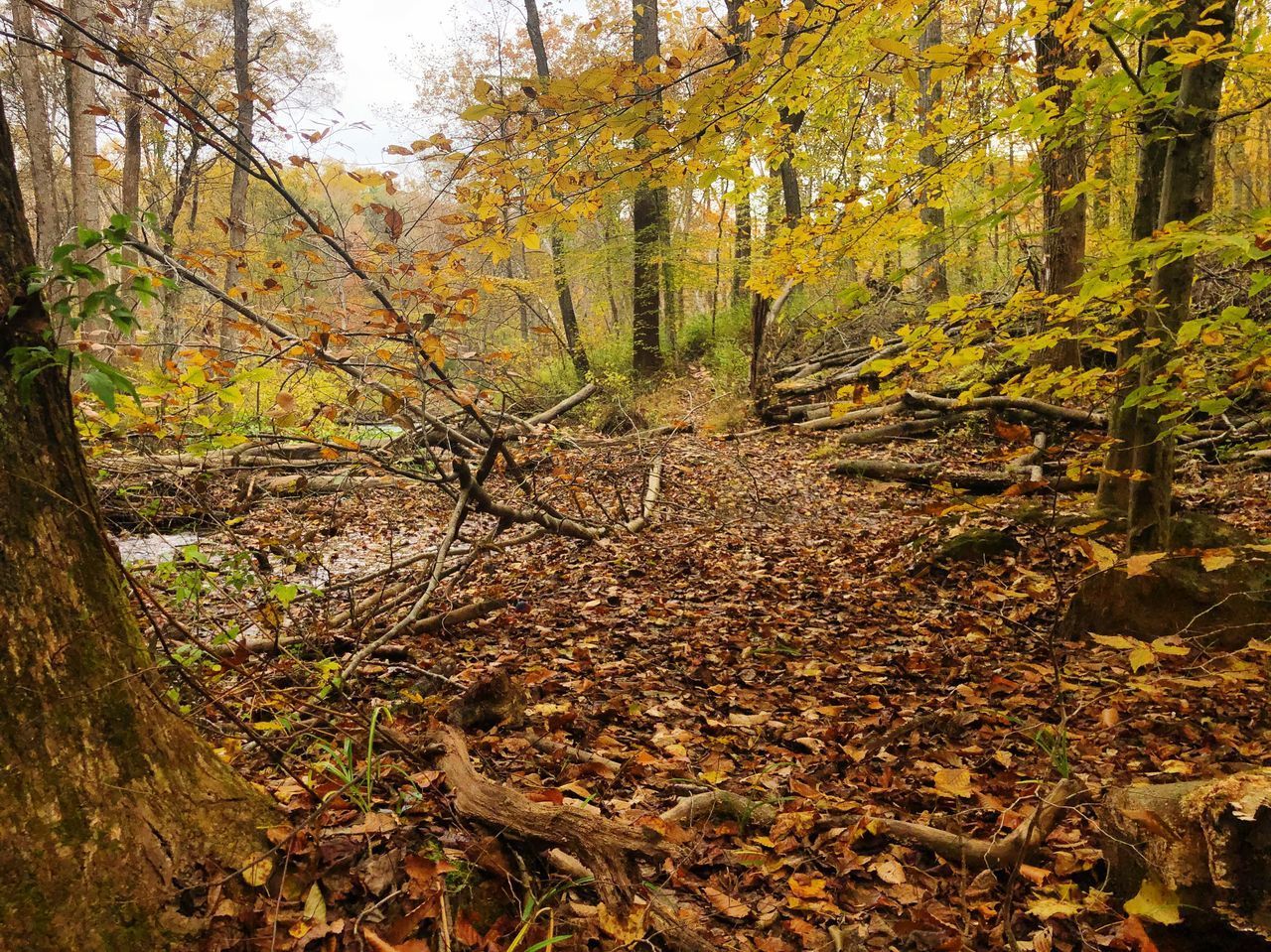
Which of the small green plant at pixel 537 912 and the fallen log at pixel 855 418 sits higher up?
the fallen log at pixel 855 418

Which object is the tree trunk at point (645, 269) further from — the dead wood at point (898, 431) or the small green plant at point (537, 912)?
the small green plant at point (537, 912)

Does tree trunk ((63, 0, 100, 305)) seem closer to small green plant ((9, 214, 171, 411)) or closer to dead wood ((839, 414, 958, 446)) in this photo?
small green plant ((9, 214, 171, 411))

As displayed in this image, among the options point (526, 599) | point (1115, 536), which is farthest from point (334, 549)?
point (1115, 536)

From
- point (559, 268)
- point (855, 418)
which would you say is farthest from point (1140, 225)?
point (559, 268)

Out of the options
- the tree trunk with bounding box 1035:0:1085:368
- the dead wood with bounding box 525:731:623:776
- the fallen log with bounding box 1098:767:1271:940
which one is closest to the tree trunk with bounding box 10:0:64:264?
the dead wood with bounding box 525:731:623:776

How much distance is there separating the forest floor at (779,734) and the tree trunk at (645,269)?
8073mm

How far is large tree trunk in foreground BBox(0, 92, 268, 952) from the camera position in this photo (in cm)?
136

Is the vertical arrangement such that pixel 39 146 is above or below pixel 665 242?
above

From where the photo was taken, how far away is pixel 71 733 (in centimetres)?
147

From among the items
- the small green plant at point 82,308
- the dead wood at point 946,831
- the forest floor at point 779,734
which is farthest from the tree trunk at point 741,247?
the small green plant at point 82,308

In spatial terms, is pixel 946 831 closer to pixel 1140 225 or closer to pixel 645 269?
pixel 1140 225

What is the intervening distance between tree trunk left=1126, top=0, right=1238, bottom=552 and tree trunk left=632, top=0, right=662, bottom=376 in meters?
9.86

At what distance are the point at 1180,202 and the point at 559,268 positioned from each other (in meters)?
12.9

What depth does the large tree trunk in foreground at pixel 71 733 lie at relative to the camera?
1.36 m
